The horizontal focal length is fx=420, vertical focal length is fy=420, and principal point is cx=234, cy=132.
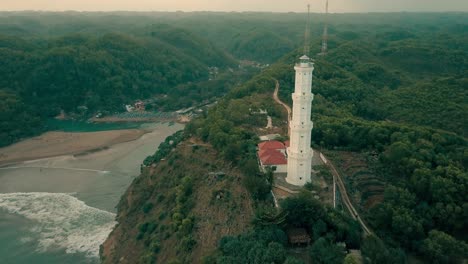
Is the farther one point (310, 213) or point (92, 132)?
point (92, 132)

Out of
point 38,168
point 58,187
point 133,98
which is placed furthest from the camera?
point 133,98

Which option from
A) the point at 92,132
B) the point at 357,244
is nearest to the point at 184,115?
the point at 92,132

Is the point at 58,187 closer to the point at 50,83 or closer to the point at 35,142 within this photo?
the point at 35,142

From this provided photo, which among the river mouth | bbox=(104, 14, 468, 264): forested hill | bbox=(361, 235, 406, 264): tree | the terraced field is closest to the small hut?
bbox=(104, 14, 468, 264): forested hill

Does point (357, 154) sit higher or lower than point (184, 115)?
higher

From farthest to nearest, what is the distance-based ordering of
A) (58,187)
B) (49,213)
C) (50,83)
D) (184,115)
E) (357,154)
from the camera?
(50,83) < (184,115) < (58,187) < (49,213) < (357,154)
